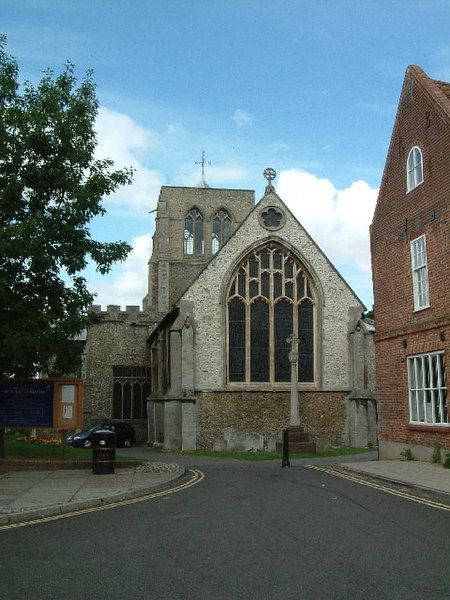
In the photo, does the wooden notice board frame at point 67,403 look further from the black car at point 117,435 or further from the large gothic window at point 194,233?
the large gothic window at point 194,233

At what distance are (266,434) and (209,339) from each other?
5131 mm

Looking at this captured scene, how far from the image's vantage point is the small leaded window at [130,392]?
133ft

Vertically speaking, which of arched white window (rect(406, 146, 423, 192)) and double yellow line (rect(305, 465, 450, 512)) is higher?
arched white window (rect(406, 146, 423, 192))

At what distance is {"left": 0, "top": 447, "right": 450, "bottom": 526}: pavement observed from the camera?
10.9 metres

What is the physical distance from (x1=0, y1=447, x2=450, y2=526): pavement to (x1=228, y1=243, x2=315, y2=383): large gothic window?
13092mm

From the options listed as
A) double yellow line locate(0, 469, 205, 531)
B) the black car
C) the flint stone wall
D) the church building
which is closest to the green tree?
double yellow line locate(0, 469, 205, 531)

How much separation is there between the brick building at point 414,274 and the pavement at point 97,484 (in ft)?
A: 4.58

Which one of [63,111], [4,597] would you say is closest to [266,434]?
[63,111]

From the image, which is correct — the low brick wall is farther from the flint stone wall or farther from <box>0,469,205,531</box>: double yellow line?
<box>0,469,205,531</box>: double yellow line

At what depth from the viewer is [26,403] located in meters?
17.4

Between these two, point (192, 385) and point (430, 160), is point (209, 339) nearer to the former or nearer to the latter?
point (192, 385)

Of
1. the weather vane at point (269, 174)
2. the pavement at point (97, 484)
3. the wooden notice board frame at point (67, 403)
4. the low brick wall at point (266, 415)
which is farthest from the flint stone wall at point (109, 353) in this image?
the pavement at point (97, 484)

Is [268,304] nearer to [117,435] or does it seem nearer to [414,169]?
[117,435]

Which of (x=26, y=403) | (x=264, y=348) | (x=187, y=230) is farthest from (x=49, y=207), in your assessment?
(x=187, y=230)
